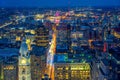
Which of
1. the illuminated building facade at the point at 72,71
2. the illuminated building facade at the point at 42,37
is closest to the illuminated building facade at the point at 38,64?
the illuminated building facade at the point at 72,71

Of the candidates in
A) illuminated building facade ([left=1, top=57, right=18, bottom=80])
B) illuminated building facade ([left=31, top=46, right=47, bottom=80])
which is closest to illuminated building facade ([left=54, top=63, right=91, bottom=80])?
illuminated building facade ([left=31, top=46, right=47, bottom=80])

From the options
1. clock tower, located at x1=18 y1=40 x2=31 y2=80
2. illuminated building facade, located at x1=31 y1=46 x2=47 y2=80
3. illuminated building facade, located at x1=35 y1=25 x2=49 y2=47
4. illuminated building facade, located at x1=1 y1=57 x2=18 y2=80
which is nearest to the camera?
clock tower, located at x1=18 y1=40 x2=31 y2=80

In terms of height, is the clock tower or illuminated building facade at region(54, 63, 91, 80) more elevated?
the clock tower

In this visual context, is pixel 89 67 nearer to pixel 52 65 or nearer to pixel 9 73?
pixel 52 65

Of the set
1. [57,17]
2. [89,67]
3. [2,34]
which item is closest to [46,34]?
[2,34]

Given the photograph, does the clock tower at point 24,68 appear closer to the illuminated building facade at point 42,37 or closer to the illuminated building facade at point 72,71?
the illuminated building facade at point 72,71

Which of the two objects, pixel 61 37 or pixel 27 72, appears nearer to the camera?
pixel 27 72

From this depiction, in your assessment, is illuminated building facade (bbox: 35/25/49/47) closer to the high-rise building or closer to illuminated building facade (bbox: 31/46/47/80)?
illuminated building facade (bbox: 31/46/47/80)
